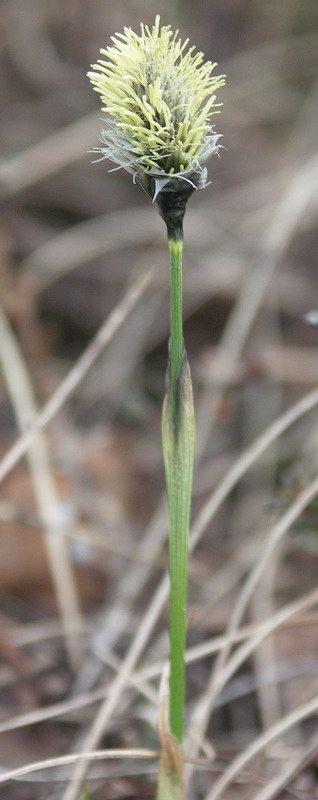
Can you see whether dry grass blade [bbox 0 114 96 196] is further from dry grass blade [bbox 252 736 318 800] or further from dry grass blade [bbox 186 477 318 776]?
dry grass blade [bbox 252 736 318 800]

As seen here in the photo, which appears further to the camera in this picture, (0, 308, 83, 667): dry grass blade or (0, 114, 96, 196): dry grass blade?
(0, 114, 96, 196): dry grass blade

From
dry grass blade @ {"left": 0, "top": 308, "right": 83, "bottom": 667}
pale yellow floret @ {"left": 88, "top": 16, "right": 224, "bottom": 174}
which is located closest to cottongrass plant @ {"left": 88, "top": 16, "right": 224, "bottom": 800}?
pale yellow floret @ {"left": 88, "top": 16, "right": 224, "bottom": 174}

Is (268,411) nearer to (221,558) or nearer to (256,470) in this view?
(256,470)

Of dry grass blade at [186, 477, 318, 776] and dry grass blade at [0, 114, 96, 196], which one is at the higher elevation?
dry grass blade at [0, 114, 96, 196]

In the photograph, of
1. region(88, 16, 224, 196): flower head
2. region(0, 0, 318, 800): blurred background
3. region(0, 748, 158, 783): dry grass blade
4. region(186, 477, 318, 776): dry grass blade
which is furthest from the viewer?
region(0, 0, 318, 800): blurred background

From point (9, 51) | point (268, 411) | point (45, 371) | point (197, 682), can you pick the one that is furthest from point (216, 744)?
point (9, 51)

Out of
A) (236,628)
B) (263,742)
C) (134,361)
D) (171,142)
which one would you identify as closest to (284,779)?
(263,742)
